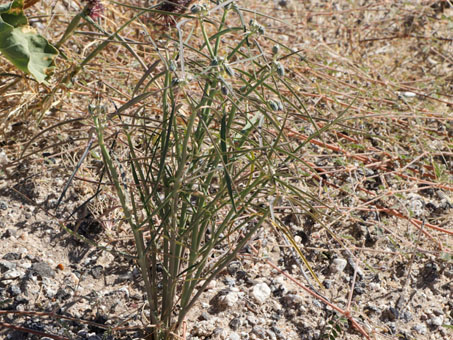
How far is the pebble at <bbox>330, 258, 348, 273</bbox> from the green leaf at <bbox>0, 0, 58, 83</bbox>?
43.3 inches

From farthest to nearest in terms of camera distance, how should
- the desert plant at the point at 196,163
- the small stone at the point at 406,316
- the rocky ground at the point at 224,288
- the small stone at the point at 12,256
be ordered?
1. the small stone at the point at 406,316
2. the small stone at the point at 12,256
3. the rocky ground at the point at 224,288
4. the desert plant at the point at 196,163

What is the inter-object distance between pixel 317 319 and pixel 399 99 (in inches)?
54.8

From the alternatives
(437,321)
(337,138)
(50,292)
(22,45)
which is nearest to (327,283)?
(437,321)

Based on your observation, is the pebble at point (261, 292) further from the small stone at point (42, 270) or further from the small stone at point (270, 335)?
the small stone at point (42, 270)

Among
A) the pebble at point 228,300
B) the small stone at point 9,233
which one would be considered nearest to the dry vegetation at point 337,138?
the small stone at point 9,233

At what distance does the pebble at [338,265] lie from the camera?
1.83 meters

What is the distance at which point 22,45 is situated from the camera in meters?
1.63

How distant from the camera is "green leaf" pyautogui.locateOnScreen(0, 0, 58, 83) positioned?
1.62m

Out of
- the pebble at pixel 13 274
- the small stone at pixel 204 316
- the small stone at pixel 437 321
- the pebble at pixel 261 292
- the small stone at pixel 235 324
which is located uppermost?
the pebble at pixel 13 274

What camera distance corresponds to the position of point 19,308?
1.50m

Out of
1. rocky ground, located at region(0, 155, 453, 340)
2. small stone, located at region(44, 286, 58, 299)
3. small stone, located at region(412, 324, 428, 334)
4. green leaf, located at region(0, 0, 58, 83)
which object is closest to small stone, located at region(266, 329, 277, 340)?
rocky ground, located at region(0, 155, 453, 340)

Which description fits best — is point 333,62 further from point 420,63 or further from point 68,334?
point 68,334

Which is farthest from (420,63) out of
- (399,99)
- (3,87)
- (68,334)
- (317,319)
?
(68,334)

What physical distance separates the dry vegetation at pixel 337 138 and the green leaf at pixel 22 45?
0.25 feet
